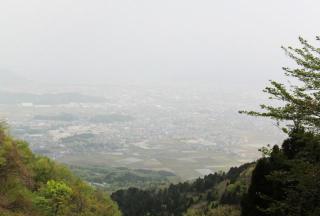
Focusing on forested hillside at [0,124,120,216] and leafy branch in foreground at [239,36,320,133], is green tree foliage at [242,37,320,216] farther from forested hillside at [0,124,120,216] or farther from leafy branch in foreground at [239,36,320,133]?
forested hillside at [0,124,120,216]

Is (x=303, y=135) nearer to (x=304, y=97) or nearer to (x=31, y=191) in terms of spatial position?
(x=304, y=97)

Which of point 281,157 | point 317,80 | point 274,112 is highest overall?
point 317,80

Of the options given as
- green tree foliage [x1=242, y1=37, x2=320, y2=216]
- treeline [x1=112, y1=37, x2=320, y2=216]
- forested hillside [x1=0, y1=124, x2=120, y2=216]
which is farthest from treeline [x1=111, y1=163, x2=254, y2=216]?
green tree foliage [x1=242, y1=37, x2=320, y2=216]

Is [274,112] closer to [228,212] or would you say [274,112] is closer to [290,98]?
[290,98]

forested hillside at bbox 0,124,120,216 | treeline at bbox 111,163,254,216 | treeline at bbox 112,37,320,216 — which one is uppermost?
treeline at bbox 112,37,320,216

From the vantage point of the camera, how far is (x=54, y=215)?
157 ft

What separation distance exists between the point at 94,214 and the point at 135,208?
61271 millimetres

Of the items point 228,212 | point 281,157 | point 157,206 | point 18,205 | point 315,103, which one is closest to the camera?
point 315,103

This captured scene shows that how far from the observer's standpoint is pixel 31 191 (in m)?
51.9

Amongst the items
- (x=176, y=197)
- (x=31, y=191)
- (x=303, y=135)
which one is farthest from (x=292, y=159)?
(x=176, y=197)

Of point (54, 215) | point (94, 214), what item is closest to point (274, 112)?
point (54, 215)

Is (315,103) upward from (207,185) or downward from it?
upward

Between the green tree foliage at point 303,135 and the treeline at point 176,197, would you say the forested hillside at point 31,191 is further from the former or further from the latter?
the treeline at point 176,197

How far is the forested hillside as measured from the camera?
1652 inches
